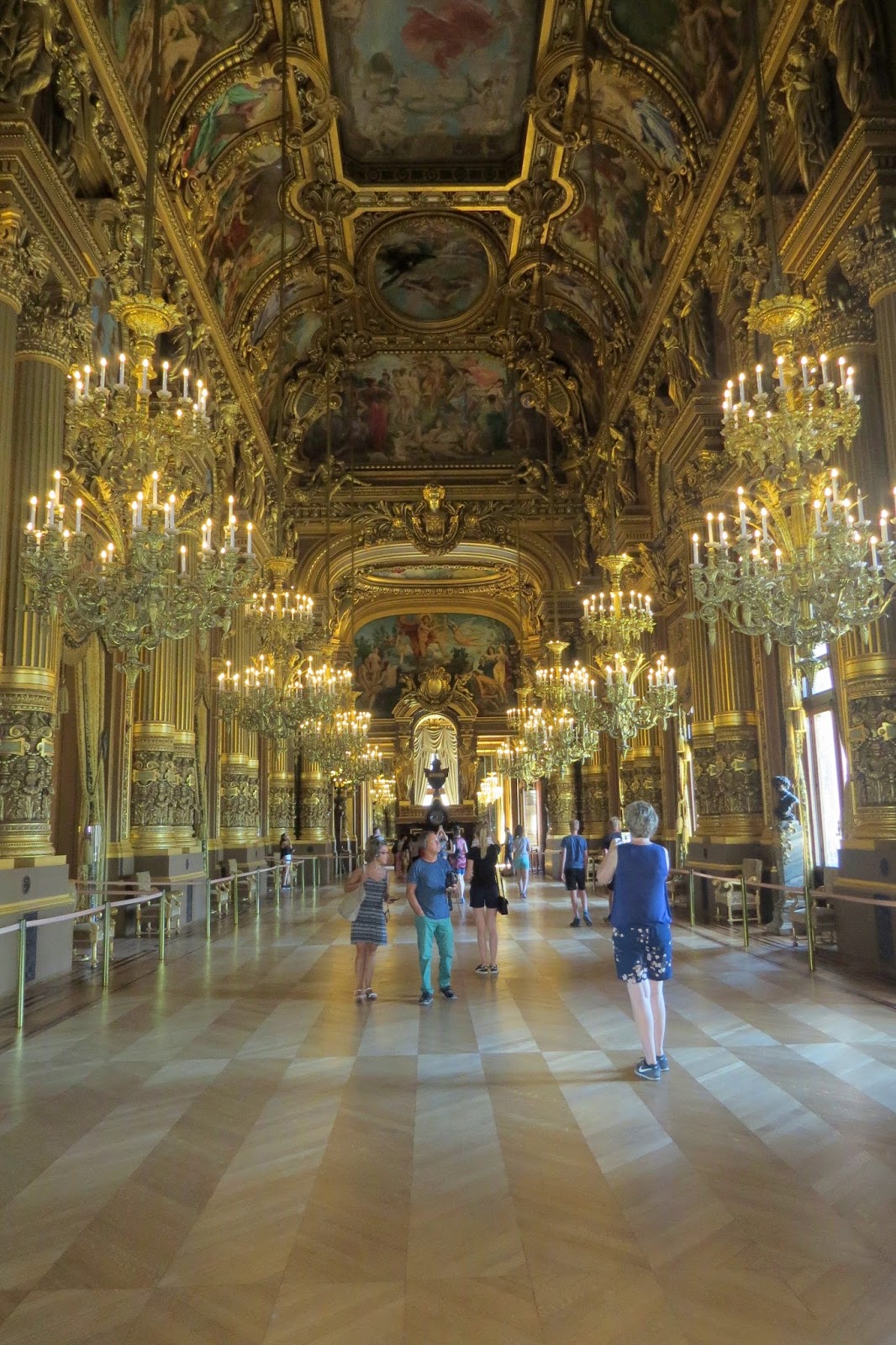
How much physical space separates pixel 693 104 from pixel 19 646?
38.1 ft

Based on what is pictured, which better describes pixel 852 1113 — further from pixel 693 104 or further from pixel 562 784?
pixel 562 784

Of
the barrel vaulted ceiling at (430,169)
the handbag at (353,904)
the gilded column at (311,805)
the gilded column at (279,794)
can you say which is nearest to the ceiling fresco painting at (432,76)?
the barrel vaulted ceiling at (430,169)

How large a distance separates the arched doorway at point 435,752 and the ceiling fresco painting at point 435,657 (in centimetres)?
159

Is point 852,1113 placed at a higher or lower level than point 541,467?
lower

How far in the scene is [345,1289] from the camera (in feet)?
10.7

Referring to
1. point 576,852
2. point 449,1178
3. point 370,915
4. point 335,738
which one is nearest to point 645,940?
point 449,1178

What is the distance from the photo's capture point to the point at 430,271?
21141 millimetres

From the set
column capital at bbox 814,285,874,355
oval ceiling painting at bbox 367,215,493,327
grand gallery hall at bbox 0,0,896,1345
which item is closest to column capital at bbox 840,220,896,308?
grand gallery hall at bbox 0,0,896,1345

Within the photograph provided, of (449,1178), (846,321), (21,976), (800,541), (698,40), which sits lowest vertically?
(449,1178)

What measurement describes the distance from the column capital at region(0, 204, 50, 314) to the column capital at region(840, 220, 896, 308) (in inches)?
306

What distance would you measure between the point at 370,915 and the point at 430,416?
1987cm

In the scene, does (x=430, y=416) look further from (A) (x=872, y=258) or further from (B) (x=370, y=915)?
(B) (x=370, y=915)

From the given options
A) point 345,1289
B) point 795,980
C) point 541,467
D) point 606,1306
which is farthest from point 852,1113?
point 541,467

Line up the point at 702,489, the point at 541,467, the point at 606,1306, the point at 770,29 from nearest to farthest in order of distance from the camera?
1. the point at 606,1306
2. the point at 770,29
3. the point at 702,489
4. the point at 541,467
